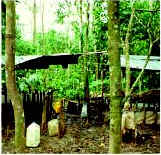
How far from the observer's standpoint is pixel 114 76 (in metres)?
2.24

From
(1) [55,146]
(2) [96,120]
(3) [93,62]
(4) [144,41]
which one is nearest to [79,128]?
(2) [96,120]

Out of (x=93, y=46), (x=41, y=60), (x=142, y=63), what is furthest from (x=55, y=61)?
(x=93, y=46)

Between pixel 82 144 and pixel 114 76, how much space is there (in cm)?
399

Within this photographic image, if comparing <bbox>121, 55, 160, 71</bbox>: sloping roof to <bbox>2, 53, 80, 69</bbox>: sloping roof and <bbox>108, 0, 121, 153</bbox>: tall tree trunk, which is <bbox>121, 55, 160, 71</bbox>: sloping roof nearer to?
<bbox>2, 53, 80, 69</bbox>: sloping roof

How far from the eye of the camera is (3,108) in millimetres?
7340

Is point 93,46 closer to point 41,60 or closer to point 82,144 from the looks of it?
point 41,60

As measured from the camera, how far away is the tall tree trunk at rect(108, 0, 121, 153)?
224cm

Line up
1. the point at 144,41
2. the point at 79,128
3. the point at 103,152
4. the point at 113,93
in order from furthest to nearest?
the point at 144,41, the point at 79,128, the point at 103,152, the point at 113,93

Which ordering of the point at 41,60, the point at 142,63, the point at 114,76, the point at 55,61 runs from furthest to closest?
the point at 55,61 < the point at 142,63 < the point at 41,60 < the point at 114,76

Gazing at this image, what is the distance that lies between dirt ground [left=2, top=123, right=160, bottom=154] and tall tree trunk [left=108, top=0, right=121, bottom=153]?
3.30 m

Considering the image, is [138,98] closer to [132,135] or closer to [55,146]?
[132,135]

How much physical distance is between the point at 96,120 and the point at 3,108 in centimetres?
226

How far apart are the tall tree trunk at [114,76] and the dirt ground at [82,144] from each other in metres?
3.30

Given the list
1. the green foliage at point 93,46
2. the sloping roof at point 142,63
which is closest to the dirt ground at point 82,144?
the sloping roof at point 142,63
